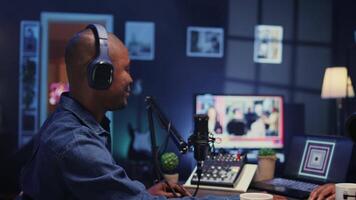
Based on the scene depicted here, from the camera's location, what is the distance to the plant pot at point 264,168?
195 centimetres

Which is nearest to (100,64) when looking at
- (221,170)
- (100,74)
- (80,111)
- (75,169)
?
(100,74)

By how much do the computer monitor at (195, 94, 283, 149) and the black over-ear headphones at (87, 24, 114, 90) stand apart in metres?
2.02

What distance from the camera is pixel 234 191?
1.69 m

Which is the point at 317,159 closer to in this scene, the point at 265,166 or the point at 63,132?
the point at 265,166

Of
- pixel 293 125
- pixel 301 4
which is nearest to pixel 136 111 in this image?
pixel 293 125

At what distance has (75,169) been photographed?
1.03 m

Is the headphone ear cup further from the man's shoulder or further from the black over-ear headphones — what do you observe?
the man's shoulder

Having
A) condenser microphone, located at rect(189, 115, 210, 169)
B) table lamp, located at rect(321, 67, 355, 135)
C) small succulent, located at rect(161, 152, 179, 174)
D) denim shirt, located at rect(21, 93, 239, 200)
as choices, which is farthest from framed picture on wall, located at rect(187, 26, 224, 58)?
denim shirt, located at rect(21, 93, 239, 200)

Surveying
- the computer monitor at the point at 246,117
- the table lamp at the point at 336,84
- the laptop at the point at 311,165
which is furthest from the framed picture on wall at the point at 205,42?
the laptop at the point at 311,165

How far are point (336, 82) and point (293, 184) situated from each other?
6.07 feet

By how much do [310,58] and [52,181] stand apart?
10.8ft

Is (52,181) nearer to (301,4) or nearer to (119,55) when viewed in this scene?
(119,55)

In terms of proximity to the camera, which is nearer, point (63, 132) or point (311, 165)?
point (63, 132)

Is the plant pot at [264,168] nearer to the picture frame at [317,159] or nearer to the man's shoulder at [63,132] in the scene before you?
the picture frame at [317,159]
